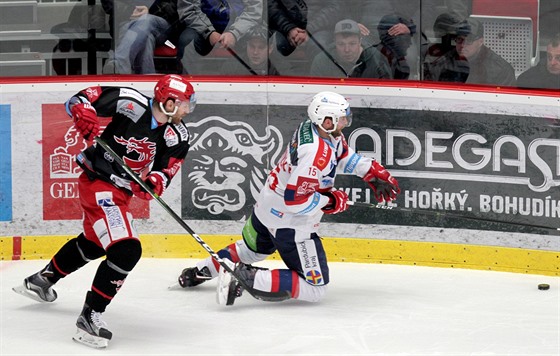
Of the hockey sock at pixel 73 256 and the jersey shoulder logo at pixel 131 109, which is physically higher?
the jersey shoulder logo at pixel 131 109

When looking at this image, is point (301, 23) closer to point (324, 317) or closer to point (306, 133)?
point (306, 133)

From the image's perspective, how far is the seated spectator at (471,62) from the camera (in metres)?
7.15

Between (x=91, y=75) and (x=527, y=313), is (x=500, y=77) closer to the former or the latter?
(x=527, y=313)

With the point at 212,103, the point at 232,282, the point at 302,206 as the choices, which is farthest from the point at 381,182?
the point at 212,103

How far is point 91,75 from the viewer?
732cm

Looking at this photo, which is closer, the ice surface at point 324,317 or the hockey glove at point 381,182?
the ice surface at point 324,317

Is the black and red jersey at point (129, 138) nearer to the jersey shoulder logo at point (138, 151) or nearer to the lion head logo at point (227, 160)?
the jersey shoulder logo at point (138, 151)

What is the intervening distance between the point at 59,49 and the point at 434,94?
2312 mm

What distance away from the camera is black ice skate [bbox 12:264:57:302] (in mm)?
6172

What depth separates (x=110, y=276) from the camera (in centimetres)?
544

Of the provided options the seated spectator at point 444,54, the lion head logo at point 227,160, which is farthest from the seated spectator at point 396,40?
the lion head logo at point 227,160

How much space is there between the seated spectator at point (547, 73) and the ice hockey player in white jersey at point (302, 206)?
1343 millimetres

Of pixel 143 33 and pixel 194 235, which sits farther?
pixel 143 33

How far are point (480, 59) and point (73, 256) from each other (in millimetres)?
2776
